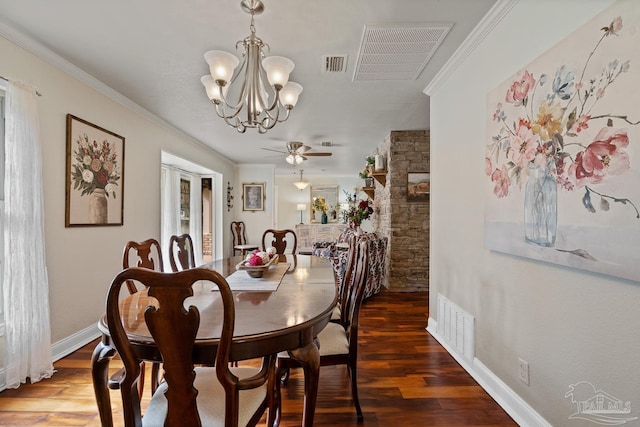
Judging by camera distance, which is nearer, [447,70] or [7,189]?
[7,189]

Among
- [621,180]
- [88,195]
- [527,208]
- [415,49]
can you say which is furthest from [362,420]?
[88,195]

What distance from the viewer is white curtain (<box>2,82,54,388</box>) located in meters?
2.04

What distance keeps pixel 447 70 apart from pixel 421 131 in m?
2.12

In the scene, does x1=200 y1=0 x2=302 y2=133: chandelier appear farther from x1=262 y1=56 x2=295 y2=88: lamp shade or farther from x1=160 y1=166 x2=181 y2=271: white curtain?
x1=160 y1=166 x2=181 y2=271: white curtain

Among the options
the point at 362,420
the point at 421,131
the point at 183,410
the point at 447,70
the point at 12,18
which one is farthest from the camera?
the point at 421,131

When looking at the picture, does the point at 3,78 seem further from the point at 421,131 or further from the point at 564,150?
the point at 421,131

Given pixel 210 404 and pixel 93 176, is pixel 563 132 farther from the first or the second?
pixel 93 176

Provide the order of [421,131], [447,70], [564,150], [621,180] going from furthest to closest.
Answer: [421,131]
[447,70]
[564,150]
[621,180]

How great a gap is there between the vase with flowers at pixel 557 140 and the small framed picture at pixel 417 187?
2685mm

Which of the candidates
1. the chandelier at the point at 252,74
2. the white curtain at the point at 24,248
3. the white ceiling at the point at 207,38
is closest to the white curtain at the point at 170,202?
the white ceiling at the point at 207,38

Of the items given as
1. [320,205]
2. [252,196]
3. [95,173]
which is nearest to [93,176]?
[95,173]

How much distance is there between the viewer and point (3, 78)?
6.70 feet

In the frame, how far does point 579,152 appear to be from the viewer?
131 centimetres

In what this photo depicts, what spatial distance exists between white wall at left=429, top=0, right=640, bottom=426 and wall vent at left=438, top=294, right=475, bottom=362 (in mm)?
65
